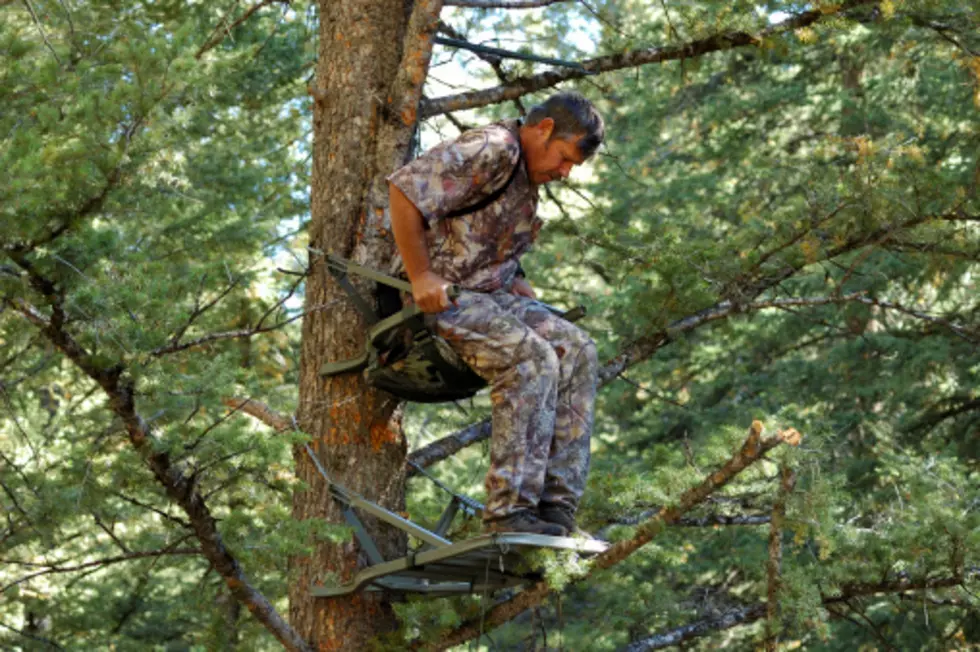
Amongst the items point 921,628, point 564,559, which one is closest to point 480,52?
point 564,559

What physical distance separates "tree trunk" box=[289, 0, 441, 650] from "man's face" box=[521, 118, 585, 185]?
0.85 m

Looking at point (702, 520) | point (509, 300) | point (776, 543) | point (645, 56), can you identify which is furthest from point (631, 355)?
point (776, 543)

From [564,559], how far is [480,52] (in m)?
2.57

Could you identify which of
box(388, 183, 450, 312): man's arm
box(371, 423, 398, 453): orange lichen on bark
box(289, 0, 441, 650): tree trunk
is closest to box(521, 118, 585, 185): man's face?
box(388, 183, 450, 312): man's arm

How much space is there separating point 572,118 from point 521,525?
143 cm

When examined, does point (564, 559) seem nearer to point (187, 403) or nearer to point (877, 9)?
point (187, 403)

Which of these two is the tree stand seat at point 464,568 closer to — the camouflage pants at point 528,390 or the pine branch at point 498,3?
the camouflage pants at point 528,390

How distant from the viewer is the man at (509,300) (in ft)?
13.5

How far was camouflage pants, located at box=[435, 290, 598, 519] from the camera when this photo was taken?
13.5ft

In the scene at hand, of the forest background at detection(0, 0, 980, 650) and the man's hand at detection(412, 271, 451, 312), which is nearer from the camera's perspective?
the forest background at detection(0, 0, 980, 650)

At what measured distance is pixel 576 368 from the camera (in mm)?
4387

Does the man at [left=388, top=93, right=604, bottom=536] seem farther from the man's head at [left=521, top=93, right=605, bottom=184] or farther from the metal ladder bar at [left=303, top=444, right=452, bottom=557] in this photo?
the metal ladder bar at [left=303, top=444, right=452, bottom=557]

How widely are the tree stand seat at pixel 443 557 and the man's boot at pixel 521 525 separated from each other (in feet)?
0.28

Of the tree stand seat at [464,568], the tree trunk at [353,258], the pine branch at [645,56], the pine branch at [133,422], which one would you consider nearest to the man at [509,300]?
the tree stand seat at [464,568]
